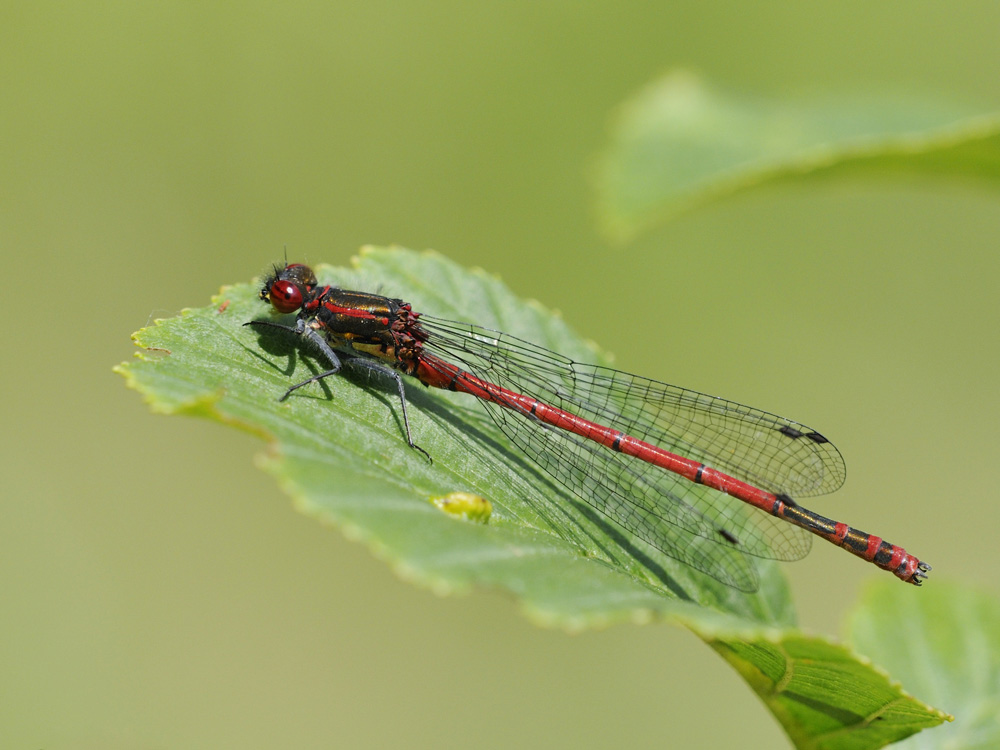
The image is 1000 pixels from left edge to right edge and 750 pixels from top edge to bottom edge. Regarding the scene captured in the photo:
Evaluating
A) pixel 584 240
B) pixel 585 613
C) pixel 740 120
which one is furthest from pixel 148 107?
pixel 585 613

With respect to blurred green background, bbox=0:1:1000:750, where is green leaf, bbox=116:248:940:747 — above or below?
below

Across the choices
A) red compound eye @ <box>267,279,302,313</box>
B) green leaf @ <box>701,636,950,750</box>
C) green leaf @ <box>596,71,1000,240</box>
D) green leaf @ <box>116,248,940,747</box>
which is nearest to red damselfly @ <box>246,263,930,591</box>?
red compound eye @ <box>267,279,302,313</box>

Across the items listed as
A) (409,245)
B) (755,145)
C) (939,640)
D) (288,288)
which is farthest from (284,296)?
(409,245)

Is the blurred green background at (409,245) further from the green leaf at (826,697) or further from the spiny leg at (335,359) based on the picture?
the green leaf at (826,697)

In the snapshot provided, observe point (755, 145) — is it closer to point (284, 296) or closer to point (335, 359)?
point (335, 359)

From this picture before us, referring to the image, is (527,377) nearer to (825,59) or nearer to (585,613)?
(585,613)

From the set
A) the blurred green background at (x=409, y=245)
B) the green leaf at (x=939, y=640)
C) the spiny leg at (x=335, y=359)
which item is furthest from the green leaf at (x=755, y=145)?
the blurred green background at (x=409, y=245)

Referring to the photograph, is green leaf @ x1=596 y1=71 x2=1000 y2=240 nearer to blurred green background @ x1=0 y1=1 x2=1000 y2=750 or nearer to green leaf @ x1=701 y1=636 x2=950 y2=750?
green leaf @ x1=701 y1=636 x2=950 y2=750
